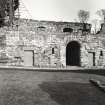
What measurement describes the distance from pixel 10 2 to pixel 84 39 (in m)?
8.61

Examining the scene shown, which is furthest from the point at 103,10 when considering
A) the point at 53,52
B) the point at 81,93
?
the point at 81,93

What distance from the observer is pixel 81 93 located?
7680 mm

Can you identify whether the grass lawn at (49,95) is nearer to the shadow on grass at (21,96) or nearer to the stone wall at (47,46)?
the shadow on grass at (21,96)

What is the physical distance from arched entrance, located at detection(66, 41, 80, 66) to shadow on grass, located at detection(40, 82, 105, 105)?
1316 centimetres

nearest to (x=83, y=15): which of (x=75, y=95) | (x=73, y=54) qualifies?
(x=73, y=54)

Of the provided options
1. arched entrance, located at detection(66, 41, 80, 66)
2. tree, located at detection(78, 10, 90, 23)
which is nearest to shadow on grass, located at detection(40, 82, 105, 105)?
Answer: arched entrance, located at detection(66, 41, 80, 66)

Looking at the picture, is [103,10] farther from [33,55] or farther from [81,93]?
[81,93]

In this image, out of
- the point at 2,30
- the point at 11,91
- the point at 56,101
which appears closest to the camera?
the point at 56,101

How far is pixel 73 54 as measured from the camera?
2297 cm

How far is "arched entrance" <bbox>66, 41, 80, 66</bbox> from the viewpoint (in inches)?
854

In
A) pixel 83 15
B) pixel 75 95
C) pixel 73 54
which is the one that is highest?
pixel 83 15

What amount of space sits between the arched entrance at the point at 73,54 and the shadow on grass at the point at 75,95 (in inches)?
518

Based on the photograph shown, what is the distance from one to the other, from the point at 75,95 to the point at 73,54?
15.7m

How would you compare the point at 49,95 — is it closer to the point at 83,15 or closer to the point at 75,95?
the point at 75,95
